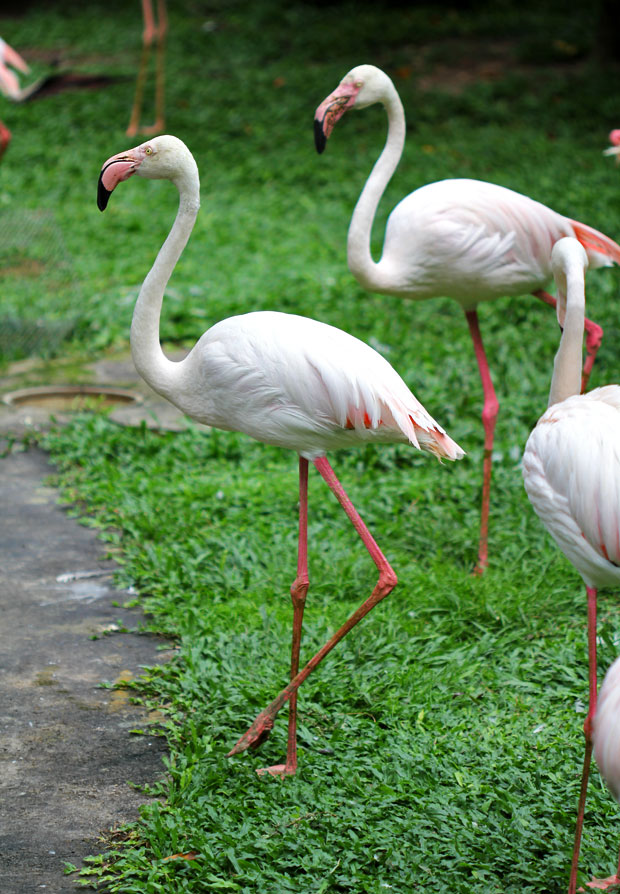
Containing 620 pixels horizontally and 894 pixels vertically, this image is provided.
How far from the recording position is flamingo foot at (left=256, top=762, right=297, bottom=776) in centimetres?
301

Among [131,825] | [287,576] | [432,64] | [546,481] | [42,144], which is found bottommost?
[131,825]

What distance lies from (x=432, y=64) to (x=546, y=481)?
1048 cm

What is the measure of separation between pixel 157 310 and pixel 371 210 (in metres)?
1.53

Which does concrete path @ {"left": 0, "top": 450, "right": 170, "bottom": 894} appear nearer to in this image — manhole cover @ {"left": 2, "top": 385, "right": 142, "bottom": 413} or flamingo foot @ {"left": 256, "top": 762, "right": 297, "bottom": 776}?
flamingo foot @ {"left": 256, "top": 762, "right": 297, "bottom": 776}

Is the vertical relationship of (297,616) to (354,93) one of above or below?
below

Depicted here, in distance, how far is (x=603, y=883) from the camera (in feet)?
8.41

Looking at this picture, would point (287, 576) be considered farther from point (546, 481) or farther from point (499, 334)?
point (499, 334)

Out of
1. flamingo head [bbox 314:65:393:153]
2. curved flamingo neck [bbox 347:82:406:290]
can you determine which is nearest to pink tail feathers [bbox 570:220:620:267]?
curved flamingo neck [bbox 347:82:406:290]

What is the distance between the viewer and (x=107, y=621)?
12.5 feet

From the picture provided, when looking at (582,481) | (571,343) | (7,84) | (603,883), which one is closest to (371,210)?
(571,343)

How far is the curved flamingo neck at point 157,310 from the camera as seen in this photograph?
3.21 metres

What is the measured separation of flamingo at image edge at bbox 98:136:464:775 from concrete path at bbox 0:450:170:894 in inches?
16.0

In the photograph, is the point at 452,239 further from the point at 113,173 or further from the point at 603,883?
the point at 603,883

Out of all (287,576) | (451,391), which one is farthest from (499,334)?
(287,576)
